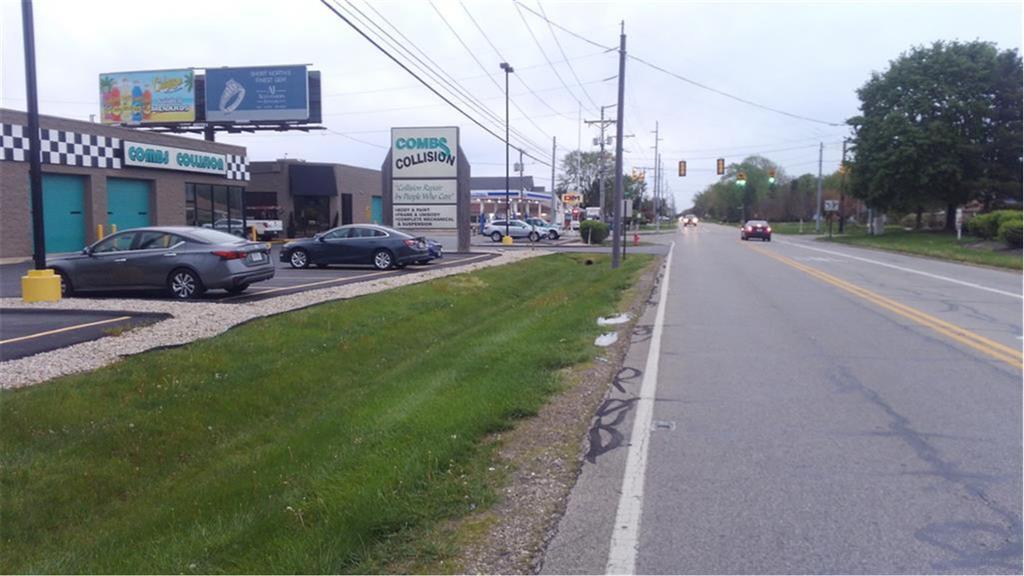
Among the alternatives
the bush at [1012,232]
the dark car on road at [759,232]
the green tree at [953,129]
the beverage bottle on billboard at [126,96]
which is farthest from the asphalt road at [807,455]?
the green tree at [953,129]

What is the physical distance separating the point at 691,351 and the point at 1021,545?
6.42m

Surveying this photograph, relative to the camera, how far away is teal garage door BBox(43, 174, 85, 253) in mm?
29344

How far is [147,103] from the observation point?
46.0 metres

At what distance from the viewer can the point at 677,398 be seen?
836 cm

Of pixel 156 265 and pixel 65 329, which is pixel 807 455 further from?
pixel 156 265

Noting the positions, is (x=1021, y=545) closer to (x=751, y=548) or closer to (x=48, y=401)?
(x=751, y=548)

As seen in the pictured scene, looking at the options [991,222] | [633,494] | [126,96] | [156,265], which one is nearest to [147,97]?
[126,96]

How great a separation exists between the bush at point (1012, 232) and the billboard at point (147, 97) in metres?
39.5

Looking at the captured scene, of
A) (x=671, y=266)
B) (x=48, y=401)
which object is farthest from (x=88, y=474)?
(x=671, y=266)

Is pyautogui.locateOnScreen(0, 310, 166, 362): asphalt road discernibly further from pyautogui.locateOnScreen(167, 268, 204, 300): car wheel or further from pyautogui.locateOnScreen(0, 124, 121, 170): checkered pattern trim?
pyautogui.locateOnScreen(0, 124, 121, 170): checkered pattern trim

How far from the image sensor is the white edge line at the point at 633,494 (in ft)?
15.0

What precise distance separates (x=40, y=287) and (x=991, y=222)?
41185 mm

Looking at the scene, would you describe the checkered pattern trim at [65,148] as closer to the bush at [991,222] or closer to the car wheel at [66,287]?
the car wheel at [66,287]

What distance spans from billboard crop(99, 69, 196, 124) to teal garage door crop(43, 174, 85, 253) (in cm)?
1540
